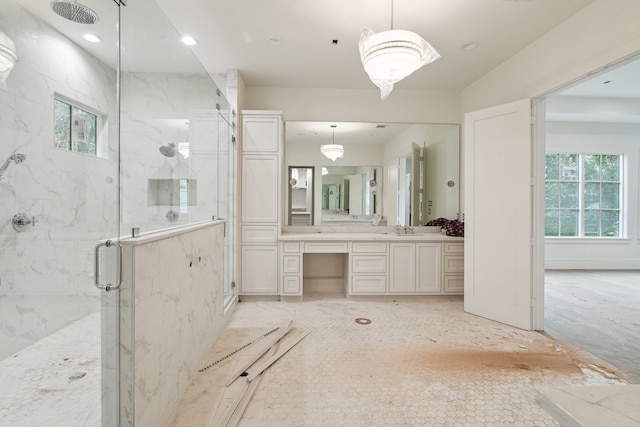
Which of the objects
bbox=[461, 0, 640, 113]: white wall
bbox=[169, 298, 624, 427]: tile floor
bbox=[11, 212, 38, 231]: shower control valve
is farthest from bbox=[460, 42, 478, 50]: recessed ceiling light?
bbox=[11, 212, 38, 231]: shower control valve

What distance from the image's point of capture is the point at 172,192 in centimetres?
244

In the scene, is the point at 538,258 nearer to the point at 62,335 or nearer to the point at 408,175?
the point at 408,175

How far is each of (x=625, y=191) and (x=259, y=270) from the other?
22.9 feet

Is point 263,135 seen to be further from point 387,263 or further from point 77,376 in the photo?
point 77,376

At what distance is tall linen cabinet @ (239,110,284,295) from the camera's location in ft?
12.5

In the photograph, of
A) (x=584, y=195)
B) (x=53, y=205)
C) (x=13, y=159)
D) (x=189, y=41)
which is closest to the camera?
(x=13, y=159)

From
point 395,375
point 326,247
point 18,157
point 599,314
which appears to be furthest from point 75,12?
point 599,314

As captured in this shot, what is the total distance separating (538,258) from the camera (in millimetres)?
2967

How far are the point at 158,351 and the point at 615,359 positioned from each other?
3.37 meters

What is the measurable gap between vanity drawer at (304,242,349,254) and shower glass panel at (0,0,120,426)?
88.3 inches

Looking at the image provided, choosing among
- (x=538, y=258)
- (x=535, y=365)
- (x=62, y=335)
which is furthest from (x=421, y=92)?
(x=62, y=335)

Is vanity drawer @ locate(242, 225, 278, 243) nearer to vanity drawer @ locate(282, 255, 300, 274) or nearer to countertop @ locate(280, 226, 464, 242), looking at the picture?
countertop @ locate(280, 226, 464, 242)

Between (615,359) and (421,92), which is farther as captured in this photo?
(421,92)

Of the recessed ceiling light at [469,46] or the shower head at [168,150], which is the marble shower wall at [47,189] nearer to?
the shower head at [168,150]
